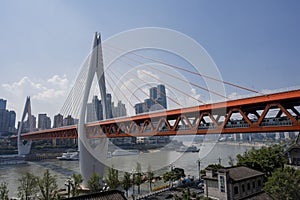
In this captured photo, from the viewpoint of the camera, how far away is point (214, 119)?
488 inches

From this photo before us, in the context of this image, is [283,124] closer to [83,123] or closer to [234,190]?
[234,190]

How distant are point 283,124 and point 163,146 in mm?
64822

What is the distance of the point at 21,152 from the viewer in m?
56.4

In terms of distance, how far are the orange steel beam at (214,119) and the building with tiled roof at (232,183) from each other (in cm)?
322

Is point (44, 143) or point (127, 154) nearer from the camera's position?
point (127, 154)

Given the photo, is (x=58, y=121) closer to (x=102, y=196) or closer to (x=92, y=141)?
(x=92, y=141)

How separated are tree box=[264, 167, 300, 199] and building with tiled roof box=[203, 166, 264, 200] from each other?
76.8 inches

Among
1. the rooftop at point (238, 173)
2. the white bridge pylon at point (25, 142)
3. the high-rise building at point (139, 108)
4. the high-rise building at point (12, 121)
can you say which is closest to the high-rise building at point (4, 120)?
the high-rise building at point (12, 121)

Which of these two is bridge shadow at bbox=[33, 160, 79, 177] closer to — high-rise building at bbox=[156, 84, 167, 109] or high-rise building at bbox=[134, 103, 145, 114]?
high-rise building at bbox=[134, 103, 145, 114]

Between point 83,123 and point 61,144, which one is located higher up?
point 83,123

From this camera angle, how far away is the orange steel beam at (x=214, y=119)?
9.69 m

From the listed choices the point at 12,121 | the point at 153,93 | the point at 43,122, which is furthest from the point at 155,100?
the point at 12,121

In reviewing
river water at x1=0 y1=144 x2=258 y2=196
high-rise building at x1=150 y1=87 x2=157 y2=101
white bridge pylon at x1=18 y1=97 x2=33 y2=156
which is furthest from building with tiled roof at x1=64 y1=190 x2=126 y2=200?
white bridge pylon at x1=18 y1=97 x2=33 y2=156

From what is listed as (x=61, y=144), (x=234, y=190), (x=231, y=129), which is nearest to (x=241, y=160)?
(x=234, y=190)
